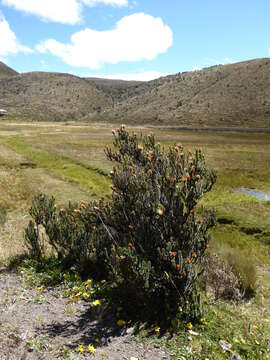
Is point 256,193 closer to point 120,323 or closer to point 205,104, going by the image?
point 120,323

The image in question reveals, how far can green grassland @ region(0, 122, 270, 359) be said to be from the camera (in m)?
7.13

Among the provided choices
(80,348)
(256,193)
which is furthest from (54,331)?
(256,193)

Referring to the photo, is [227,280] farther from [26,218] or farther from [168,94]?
[168,94]

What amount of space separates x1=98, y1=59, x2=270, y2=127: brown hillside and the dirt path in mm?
125526

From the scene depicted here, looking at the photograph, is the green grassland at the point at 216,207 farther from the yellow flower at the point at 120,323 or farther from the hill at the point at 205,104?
the hill at the point at 205,104

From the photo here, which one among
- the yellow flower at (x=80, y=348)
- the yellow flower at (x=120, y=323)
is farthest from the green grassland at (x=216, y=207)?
the yellow flower at (x=80, y=348)

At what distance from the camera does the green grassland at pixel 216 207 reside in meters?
7.13

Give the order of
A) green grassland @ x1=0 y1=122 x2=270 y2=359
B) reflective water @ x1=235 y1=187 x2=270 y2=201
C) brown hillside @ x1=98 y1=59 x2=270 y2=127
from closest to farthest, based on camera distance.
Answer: green grassland @ x1=0 y1=122 x2=270 y2=359, reflective water @ x1=235 y1=187 x2=270 y2=201, brown hillside @ x1=98 y1=59 x2=270 y2=127

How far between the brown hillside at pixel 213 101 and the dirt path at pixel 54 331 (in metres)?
126

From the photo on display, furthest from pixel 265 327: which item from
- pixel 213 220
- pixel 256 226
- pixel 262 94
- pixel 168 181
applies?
pixel 262 94

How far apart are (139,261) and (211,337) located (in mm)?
2244

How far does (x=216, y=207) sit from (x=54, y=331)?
17564 millimetres

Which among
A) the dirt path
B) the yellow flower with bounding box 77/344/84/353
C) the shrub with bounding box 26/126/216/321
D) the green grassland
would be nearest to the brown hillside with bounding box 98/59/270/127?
the green grassland

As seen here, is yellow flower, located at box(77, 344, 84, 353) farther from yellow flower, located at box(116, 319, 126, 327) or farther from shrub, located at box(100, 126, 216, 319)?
shrub, located at box(100, 126, 216, 319)
